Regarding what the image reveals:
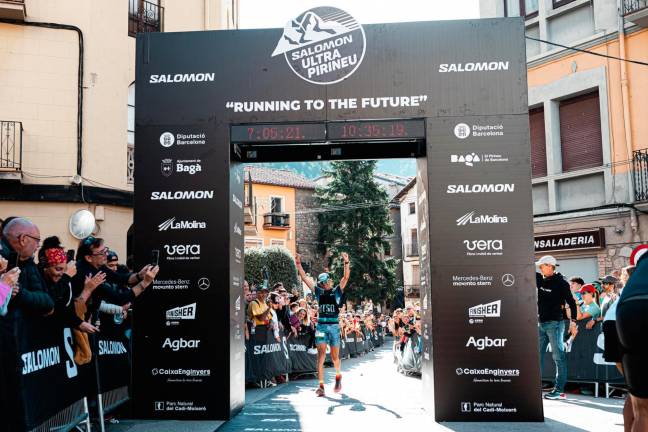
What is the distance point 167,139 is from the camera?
8391mm

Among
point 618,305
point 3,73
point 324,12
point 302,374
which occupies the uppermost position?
point 3,73

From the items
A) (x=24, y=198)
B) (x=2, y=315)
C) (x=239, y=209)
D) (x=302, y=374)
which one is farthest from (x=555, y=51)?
(x=2, y=315)

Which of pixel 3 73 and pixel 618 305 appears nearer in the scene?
pixel 618 305

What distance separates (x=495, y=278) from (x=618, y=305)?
358 cm

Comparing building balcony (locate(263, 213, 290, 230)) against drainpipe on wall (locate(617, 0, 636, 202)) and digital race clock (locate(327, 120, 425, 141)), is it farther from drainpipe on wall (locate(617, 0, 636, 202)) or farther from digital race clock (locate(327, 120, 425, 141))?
digital race clock (locate(327, 120, 425, 141))

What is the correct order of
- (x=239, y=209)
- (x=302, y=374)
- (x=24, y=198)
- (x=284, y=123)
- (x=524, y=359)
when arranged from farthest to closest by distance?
(x=24, y=198), (x=302, y=374), (x=239, y=209), (x=284, y=123), (x=524, y=359)

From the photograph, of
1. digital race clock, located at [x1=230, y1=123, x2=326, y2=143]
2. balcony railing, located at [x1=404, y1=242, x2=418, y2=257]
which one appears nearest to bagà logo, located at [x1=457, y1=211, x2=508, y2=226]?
digital race clock, located at [x1=230, y1=123, x2=326, y2=143]

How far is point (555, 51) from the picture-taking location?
1697 centimetres

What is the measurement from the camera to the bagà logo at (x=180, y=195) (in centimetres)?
830

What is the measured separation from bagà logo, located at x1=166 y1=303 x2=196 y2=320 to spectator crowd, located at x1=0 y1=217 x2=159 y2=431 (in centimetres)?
45

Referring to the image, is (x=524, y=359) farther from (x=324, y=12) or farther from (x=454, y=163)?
(x=324, y=12)

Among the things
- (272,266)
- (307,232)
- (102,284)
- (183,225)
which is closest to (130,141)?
(183,225)

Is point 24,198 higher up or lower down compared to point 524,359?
higher up

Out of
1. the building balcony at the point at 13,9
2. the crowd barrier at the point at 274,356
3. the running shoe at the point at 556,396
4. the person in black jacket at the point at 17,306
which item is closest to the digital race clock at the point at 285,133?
the person in black jacket at the point at 17,306
